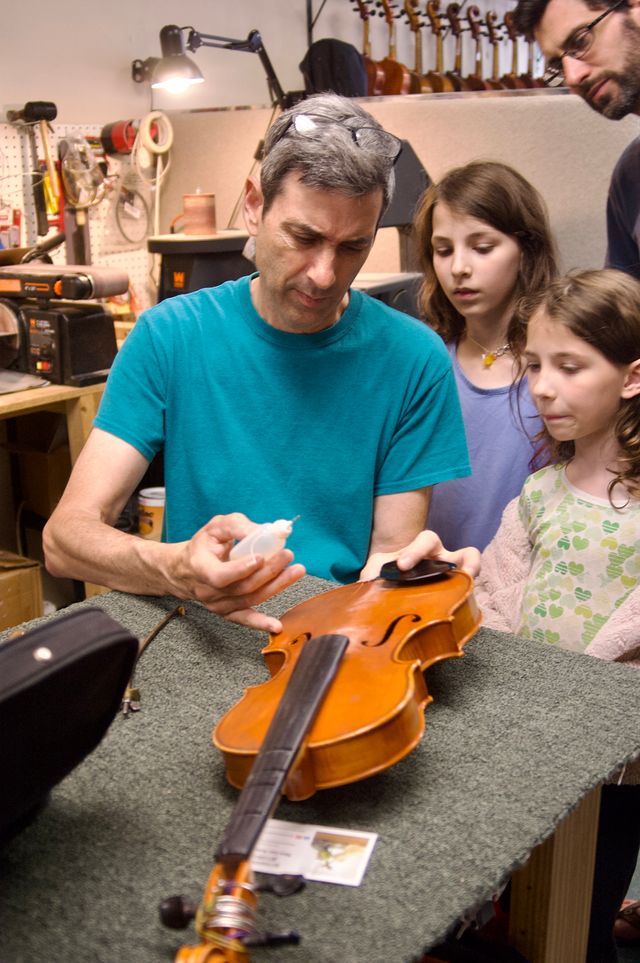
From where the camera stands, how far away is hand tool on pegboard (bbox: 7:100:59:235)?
9.54ft

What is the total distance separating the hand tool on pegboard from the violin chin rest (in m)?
2.35

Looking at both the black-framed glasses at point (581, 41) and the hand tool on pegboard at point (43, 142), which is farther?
the hand tool on pegboard at point (43, 142)

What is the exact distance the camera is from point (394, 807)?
76cm

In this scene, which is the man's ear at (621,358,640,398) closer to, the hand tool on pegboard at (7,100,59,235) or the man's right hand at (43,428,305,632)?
the man's right hand at (43,428,305,632)

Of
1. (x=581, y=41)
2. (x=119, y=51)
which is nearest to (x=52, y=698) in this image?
(x=581, y=41)

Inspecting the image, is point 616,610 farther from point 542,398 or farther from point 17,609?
point 17,609

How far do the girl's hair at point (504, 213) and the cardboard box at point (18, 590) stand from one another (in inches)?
50.8

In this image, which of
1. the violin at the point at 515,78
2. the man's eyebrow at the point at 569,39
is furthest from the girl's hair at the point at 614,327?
the violin at the point at 515,78

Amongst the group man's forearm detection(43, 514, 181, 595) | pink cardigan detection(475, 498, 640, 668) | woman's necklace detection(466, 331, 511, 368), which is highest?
woman's necklace detection(466, 331, 511, 368)

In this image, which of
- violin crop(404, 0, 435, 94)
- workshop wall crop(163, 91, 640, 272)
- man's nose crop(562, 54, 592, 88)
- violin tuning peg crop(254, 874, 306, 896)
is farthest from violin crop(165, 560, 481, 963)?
violin crop(404, 0, 435, 94)

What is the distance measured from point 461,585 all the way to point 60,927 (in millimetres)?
514

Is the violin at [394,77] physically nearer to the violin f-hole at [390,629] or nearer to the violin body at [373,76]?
the violin body at [373,76]

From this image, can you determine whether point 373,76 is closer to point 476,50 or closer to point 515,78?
point 476,50

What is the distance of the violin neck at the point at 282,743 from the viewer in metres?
0.63
